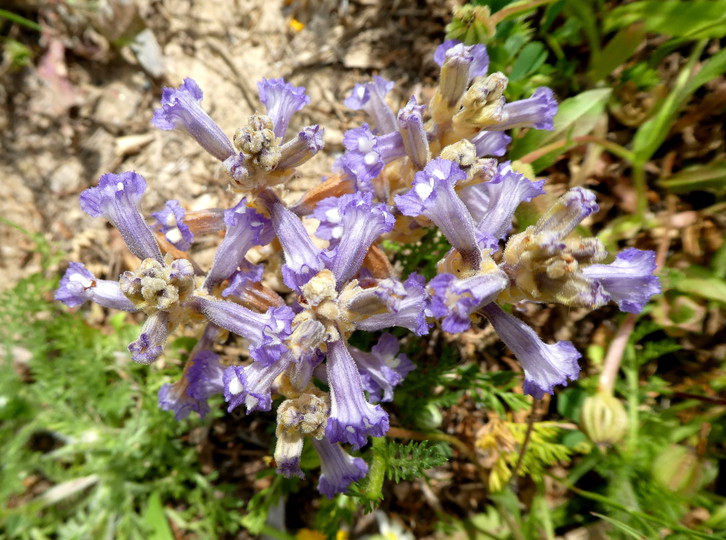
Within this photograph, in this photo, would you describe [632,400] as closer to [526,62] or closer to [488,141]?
[488,141]

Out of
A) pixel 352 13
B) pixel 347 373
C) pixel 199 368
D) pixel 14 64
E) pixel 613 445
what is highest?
pixel 14 64

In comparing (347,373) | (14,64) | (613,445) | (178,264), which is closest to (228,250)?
(178,264)

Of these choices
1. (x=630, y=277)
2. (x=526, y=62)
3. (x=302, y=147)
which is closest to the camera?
(x=630, y=277)

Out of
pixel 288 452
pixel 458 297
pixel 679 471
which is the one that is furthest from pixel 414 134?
pixel 679 471

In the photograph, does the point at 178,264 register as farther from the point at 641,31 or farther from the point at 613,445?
the point at 641,31

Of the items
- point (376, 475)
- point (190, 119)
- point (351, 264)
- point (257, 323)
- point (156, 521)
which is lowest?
point (156, 521)

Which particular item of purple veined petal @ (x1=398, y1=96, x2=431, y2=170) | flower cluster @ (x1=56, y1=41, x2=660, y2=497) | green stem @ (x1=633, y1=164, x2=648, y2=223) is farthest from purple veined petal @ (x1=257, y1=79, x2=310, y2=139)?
green stem @ (x1=633, y1=164, x2=648, y2=223)

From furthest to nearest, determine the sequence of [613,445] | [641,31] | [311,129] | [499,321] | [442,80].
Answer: [641,31]
[613,445]
[442,80]
[311,129]
[499,321]
